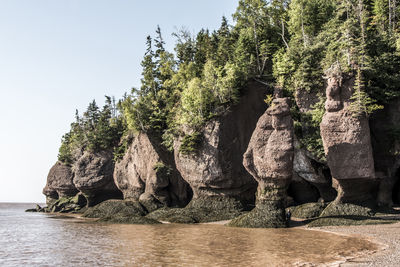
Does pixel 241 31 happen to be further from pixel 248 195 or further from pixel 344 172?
pixel 344 172

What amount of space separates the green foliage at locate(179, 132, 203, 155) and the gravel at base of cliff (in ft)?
48.1

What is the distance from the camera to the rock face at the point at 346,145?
24281 millimetres

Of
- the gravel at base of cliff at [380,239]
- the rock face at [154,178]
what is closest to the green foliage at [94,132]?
the rock face at [154,178]

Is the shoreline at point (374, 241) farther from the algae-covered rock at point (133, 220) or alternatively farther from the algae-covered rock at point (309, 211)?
the algae-covered rock at point (133, 220)

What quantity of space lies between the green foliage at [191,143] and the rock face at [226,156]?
1.10 ft

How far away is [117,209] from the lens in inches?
1444

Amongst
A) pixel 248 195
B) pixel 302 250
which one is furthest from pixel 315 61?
pixel 302 250

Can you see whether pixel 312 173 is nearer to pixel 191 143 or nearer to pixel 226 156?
pixel 226 156

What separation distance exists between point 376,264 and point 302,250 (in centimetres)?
358

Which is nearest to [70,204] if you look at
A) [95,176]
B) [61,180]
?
[61,180]

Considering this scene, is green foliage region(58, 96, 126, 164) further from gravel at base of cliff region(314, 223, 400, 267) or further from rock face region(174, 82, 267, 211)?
gravel at base of cliff region(314, 223, 400, 267)

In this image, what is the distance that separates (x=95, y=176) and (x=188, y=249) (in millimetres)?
37560

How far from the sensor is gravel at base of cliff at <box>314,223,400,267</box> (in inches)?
473

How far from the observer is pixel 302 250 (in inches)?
582
